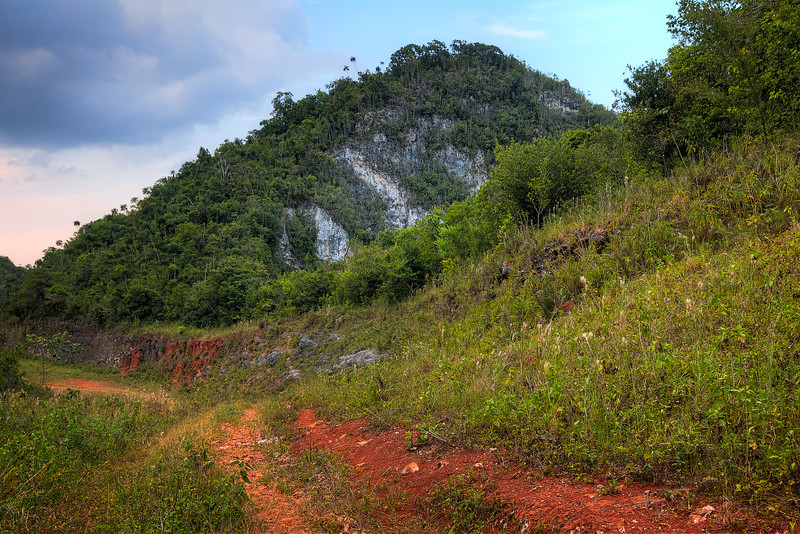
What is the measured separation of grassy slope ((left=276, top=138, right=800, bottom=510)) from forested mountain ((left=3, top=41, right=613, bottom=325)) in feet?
64.8

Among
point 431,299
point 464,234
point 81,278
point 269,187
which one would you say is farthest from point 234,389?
point 269,187

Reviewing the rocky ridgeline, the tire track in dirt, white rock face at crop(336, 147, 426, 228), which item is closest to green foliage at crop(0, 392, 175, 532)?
the tire track in dirt

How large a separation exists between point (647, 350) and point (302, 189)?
213 ft

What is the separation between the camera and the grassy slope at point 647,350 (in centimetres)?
275

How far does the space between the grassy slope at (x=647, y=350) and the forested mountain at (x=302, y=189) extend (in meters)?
19.7

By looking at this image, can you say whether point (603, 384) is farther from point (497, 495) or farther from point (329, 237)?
point (329, 237)

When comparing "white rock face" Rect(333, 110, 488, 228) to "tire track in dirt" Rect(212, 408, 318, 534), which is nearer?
"tire track in dirt" Rect(212, 408, 318, 534)

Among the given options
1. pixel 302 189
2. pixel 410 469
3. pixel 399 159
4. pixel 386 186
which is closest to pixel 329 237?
pixel 302 189

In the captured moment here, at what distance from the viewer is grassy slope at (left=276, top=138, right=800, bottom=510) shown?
2754mm

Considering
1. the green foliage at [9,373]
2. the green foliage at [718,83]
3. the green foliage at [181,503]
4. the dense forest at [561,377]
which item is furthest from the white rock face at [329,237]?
the green foliage at [181,503]

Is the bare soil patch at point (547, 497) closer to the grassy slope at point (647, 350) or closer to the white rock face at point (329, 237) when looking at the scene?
the grassy slope at point (647, 350)

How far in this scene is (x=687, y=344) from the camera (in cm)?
386

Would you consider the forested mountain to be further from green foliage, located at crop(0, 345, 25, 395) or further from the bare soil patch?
the bare soil patch

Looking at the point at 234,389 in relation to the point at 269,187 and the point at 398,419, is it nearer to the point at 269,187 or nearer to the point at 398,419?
the point at 398,419
